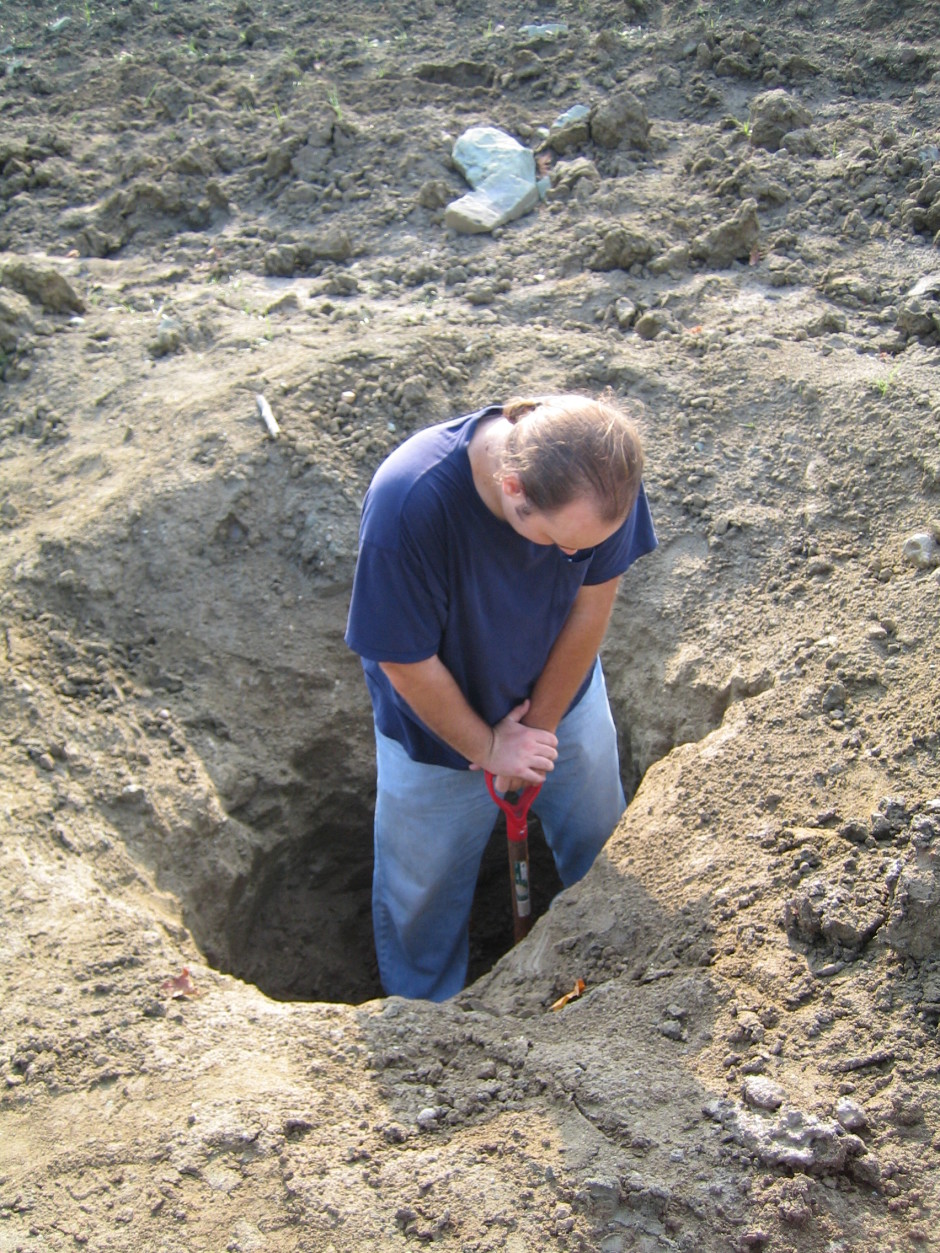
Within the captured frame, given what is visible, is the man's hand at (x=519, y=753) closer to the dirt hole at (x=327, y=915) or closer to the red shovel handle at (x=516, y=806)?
the red shovel handle at (x=516, y=806)

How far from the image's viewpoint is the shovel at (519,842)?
2892mm

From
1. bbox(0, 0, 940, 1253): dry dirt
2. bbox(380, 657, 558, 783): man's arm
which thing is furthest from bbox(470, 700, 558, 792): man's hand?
bbox(0, 0, 940, 1253): dry dirt

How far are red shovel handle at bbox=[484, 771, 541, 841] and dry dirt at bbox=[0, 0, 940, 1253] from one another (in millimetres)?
259

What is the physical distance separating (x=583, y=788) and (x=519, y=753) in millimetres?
526

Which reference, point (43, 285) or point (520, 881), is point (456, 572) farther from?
point (43, 285)

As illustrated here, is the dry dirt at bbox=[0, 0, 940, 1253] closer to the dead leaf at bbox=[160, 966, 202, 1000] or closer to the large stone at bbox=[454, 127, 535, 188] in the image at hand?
the dead leaf at bbox=[160, 966, 202, 1000]

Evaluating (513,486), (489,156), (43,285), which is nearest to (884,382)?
(513,486)

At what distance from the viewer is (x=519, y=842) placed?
10.0 ft

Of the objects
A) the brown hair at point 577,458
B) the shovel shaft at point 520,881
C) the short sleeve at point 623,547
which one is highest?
the brown hair at point 577,458

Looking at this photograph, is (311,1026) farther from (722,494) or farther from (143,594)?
(722,494)

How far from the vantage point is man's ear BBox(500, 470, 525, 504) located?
2.11 metres

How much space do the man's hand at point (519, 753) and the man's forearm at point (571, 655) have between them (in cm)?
8

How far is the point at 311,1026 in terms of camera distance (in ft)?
7.96

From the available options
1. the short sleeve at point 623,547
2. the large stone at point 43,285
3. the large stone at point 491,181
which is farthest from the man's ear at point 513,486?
the large stone at point 43,285
